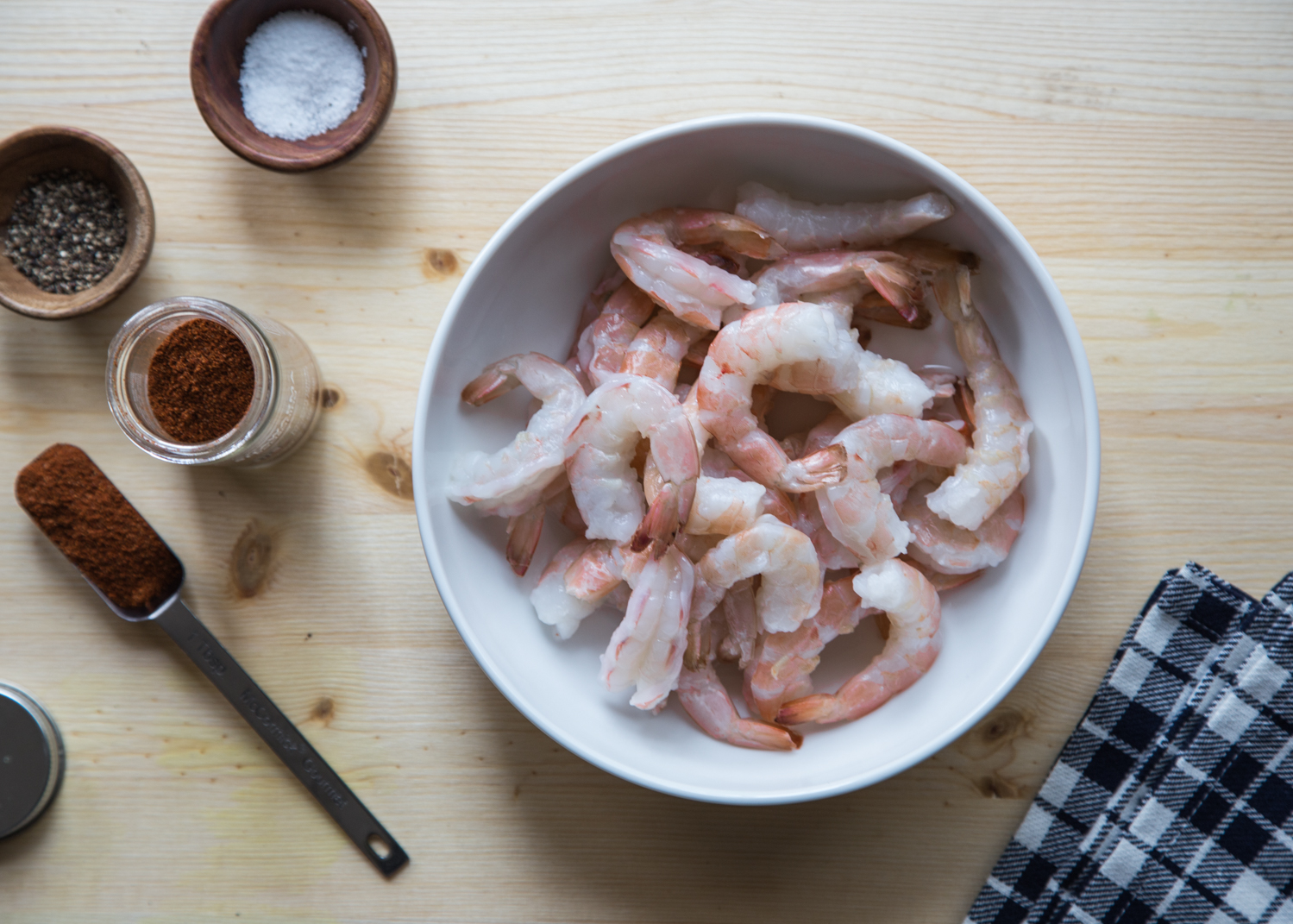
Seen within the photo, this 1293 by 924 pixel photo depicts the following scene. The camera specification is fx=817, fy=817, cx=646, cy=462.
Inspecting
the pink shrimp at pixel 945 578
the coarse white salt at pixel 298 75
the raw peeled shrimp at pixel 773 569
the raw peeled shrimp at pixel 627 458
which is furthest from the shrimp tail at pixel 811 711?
the coarse white salt at pixel 298 75

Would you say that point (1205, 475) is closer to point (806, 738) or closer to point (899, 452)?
point (899, 452)

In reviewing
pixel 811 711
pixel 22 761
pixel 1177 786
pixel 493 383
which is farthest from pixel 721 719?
pixel 22 761

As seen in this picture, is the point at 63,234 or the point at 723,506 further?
→ the point at 63,234

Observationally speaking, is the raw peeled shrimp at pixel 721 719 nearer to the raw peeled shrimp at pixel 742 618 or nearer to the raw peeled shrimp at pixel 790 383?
the raw peeled shrimp at pixel 742 618

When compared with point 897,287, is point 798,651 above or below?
below

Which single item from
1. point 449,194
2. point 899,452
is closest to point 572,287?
point 449,194

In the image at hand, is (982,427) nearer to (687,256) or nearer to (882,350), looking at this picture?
(882,350)
